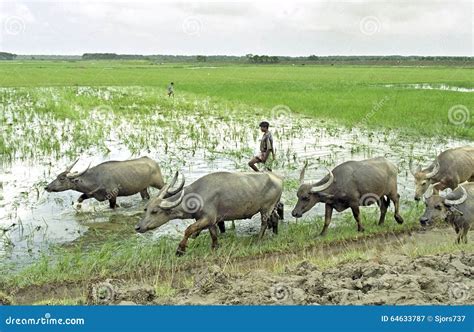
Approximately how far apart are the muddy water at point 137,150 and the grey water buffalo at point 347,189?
0.73m

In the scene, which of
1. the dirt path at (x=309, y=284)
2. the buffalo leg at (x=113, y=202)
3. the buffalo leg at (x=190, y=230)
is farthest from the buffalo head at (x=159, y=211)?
the buffalo leg at (x=113, y=202)

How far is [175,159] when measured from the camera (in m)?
10.1

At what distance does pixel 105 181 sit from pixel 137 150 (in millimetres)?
3955

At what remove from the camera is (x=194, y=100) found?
71.5ft

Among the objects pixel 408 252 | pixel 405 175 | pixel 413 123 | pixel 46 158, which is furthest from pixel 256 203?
pixel 413 123

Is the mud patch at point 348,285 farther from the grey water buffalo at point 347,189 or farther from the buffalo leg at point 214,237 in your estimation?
the grey water buffalo at point 347,189

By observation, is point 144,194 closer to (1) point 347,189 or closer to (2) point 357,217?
(1) point 347,189

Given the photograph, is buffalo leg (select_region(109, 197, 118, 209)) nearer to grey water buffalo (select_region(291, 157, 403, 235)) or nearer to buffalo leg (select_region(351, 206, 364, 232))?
grey water buffalo (select_region(291, 157, 403, 235))

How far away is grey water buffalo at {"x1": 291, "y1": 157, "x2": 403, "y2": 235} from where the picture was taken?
611 cm

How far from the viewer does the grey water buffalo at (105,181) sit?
7.03 m

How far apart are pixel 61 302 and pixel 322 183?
3.17 meters

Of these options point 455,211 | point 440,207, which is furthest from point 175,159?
point 455,211

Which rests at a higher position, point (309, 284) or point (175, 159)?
point (309, 284)

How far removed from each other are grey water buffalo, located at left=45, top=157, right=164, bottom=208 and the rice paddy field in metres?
0.24
